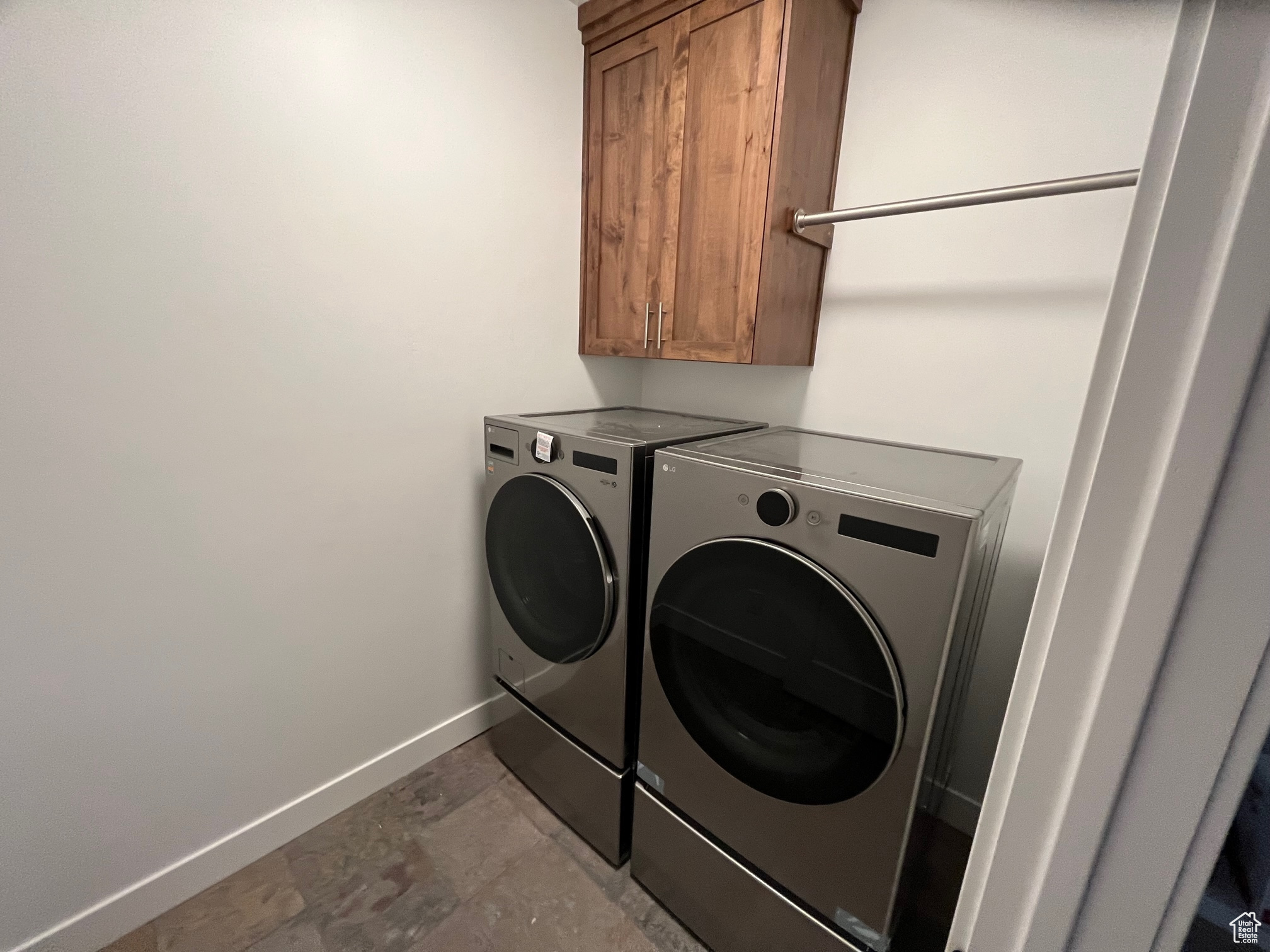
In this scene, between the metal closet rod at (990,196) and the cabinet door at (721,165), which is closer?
the metal closet rod at (990,196)

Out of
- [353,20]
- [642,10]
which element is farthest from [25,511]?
[642,10]

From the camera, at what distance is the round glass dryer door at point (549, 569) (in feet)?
3.98

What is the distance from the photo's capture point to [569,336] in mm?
1755

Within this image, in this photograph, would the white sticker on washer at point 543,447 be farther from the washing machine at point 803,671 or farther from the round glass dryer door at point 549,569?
the washing machine at point 803,671

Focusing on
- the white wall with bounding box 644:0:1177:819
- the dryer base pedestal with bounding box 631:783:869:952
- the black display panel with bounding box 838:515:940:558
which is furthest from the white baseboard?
the white wall with bounding box 644:0:1177:819

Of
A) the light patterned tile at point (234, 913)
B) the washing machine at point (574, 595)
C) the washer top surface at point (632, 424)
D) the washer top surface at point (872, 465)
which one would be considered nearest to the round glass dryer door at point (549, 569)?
the washing machine at point (574, 595)

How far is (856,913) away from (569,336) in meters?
1.66

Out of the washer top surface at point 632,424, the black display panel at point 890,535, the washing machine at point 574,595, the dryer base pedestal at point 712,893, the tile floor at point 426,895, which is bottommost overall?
the tile floor at point 426,895

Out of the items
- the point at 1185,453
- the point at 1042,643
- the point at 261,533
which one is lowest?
the point at 261,533

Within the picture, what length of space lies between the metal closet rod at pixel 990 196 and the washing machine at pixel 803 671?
54 cm

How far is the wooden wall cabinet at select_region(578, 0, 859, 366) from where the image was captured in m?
1.20

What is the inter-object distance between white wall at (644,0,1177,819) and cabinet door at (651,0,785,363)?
344 millimetres

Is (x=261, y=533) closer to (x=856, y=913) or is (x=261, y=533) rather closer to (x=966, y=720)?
(x=856, y=913)

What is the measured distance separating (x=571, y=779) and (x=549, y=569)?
615mm
